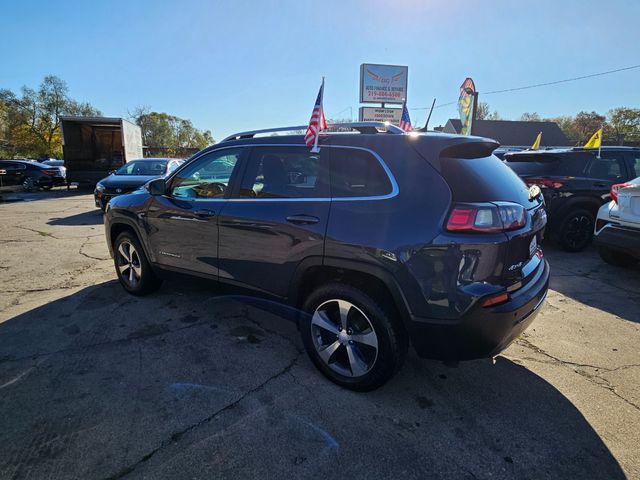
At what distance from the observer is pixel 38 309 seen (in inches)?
162

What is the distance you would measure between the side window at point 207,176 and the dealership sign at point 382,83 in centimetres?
2074

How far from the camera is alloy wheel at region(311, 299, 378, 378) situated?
2625mm

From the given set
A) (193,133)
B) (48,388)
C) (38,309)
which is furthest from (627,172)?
(193,133)

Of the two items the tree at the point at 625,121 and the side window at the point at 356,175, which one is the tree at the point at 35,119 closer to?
the side window at the point at 356,175

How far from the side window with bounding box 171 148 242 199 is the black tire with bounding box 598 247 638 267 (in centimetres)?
537

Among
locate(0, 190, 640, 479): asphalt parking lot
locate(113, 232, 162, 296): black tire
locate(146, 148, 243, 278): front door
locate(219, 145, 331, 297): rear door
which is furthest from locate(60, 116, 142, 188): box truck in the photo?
locate(219, 145, 331, 297): rear door

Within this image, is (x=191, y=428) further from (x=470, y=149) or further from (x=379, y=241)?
(x=470, y=149)

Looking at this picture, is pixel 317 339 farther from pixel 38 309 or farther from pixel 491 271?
pixel 38 309

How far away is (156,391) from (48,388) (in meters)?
0.79

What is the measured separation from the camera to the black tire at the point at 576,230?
649 cm

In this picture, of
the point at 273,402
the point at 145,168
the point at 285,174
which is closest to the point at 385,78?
the point at 145,168

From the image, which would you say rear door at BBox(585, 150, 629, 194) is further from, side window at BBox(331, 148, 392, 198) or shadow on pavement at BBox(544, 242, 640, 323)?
side window at BBox(331, 148, 392, 198)

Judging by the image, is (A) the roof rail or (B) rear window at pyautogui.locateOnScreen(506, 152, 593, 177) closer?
(A) the roof rail

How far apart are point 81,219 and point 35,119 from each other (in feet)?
187
